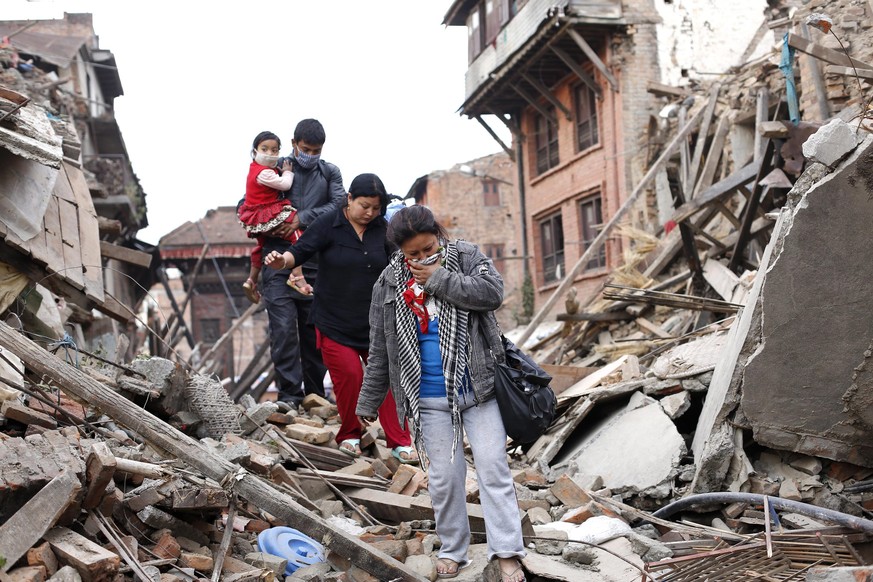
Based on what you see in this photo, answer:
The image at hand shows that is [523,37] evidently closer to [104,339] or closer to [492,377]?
[104,339]

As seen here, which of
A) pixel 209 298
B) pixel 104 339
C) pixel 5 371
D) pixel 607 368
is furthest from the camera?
pixel 209 298

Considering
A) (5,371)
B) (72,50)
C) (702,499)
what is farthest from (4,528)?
(72,50)

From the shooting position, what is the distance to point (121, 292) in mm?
22203

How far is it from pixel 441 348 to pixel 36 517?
5.63ft

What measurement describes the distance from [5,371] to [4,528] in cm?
178

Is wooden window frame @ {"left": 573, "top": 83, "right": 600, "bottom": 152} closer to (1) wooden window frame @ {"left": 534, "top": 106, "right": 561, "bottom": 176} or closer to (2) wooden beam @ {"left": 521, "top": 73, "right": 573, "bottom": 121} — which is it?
(2) wooden beam @ {"left": 521, "top": 73, "right": 573, "bottom": 121}

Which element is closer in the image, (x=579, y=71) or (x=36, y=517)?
(x=36, y=517)

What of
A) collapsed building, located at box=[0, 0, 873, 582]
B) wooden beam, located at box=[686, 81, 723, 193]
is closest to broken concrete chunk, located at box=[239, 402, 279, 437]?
collapsed building, located at box=[0, 0, 873, 582]

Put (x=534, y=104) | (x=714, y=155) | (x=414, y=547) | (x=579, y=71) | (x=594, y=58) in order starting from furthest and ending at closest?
(x=534, y=104) < (x=579, y=71) < (x=594, y=58) < (x=714, y=155) < (x=414, y=547)

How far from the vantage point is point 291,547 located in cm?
433

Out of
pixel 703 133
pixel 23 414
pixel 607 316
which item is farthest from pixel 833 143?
pixel 703 133

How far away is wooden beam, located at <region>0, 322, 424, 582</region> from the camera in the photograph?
3889 millimetres

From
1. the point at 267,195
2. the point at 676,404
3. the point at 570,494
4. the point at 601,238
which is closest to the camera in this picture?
the point at 570,494

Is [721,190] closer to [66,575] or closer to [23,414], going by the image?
[23,414]
